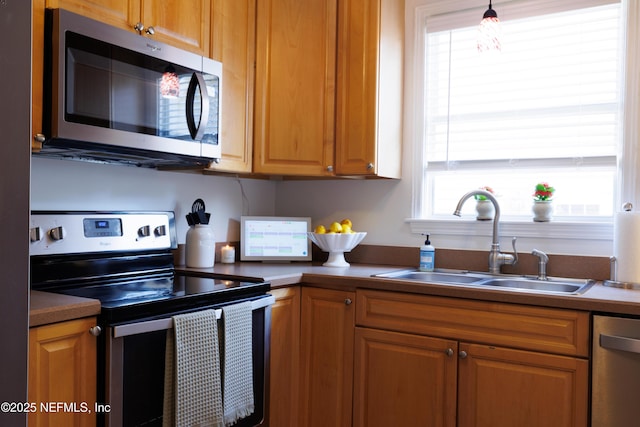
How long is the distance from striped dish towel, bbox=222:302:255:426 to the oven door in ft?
0.77

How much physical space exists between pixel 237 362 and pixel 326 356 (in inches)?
20.8

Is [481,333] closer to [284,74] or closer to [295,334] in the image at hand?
[295,334]

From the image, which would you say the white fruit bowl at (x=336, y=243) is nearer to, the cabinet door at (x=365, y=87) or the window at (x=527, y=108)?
the cabinet door at (x=365, y=87)

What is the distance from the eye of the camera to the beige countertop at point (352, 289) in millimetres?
1478

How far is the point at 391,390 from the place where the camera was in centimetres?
214

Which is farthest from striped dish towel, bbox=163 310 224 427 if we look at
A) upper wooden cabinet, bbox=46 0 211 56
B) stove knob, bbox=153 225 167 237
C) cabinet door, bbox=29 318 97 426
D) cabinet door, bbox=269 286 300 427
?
upper wooden cabinet, bbox=46 0 211 56

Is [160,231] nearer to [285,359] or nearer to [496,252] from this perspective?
[285,359]

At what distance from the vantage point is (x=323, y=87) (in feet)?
8.69

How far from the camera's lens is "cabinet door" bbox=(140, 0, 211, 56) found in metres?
2.05

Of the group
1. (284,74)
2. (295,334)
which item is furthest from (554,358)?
(284,74)

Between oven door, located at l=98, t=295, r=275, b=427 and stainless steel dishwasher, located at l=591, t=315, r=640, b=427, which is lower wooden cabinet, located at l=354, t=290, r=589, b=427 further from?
oven door, located at l=98, t=295, r=275, b=427

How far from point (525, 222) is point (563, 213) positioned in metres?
0.17

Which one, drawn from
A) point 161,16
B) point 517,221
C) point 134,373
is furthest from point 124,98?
point 517,221

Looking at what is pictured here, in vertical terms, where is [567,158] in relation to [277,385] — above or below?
above
